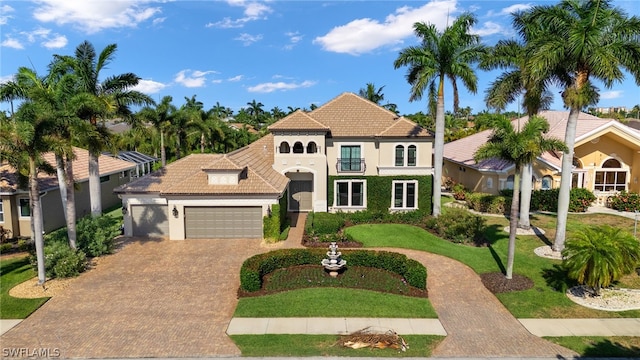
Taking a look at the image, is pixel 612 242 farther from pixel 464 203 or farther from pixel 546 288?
pixel 464 203

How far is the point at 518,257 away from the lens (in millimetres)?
19031

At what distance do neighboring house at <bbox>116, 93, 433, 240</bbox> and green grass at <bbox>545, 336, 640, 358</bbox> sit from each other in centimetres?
1475

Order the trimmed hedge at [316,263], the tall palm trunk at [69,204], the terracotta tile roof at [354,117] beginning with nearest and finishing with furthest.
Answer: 1. the trimmed hedge at [316,263]
2. the tall palm trunk at [69,204]
3. the terracotta tile roof at [354,117]

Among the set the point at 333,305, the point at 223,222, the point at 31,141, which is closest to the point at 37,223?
the point at 31,141

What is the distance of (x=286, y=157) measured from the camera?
2705 centimetres

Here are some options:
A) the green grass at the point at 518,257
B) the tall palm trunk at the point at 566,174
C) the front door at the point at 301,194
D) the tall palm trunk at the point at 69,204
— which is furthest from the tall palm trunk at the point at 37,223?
the tall palm trunk at the point at 566,174

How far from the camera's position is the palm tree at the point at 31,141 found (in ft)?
48.3

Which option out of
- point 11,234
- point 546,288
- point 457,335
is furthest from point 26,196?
point 546,288

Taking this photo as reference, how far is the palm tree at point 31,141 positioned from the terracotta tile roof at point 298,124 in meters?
13.2

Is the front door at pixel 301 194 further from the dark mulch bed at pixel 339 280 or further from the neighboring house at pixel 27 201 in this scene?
the neighboring house at pixel 27 201

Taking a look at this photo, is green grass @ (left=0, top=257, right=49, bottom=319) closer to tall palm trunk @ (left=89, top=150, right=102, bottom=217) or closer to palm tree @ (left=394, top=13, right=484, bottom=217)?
tall palm trunk @ (left=89, top=150, right=102, bottom=217)

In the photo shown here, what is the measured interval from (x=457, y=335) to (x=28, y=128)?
16.8 m

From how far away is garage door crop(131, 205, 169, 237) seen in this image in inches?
895

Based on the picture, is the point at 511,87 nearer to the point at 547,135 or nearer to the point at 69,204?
the point at 547,135
